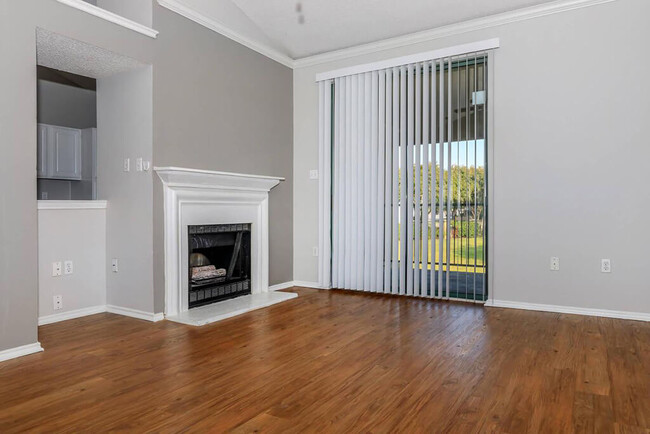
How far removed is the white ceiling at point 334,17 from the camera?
406cm

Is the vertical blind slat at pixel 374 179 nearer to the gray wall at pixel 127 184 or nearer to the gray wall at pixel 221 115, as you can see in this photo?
the gray wall at pixel 221 115

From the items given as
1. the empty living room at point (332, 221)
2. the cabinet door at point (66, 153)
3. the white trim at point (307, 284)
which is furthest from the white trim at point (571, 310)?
the cabinet door at point (66, 153)

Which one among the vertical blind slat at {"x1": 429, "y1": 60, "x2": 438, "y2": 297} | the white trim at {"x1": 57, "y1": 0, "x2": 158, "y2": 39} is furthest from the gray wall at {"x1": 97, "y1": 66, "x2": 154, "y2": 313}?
the vertical blind slat at {"x1": 429, "y1": 60, "x2": 438, "y2": 297}

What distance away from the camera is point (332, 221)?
5090 millimetres

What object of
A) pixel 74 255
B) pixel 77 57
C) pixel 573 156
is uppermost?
pixel 77 57

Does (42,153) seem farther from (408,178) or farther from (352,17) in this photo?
(408,178)

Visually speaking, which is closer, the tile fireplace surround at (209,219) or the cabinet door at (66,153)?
Answer: the tile fireplace surround at (209,219)

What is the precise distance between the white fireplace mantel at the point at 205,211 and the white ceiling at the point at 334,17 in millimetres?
1539

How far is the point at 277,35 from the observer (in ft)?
15.9

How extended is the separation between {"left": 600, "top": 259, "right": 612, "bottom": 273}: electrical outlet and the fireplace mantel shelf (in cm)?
324

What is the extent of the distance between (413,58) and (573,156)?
1847mm

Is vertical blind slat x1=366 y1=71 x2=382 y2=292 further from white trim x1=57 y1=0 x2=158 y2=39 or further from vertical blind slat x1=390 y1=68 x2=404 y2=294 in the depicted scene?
white trim x1=57 y1=0 x2=158 y2=39

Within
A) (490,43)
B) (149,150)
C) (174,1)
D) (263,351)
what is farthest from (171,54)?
(490,43)

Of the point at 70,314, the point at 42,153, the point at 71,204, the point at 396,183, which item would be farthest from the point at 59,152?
the point at 396,183
